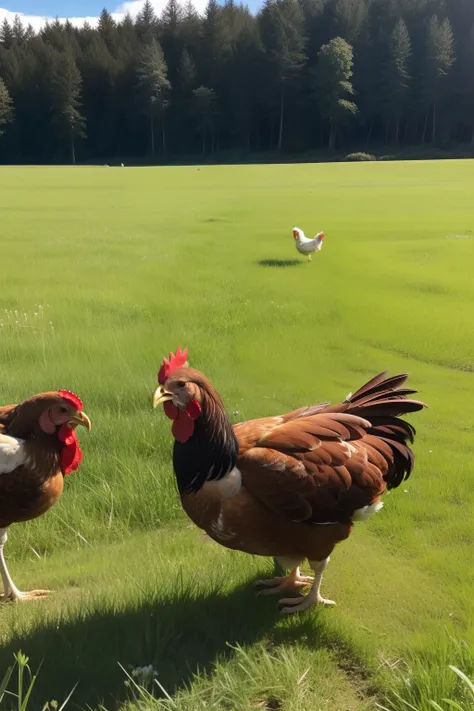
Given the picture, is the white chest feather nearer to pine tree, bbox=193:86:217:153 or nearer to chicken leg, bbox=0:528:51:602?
chicken leg, bbox=0:528:51:602

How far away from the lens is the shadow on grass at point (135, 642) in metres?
2.14

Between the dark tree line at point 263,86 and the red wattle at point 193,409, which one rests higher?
the dark tree line at point 263,86

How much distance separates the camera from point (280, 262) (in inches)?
349

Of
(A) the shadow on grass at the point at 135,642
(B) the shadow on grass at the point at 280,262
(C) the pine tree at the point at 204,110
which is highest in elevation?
(C) the pine tree at the point at 204,110

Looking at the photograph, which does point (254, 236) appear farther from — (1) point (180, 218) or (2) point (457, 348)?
(2) point (457, 348)

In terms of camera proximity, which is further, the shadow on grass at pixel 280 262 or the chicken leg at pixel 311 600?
the shadow on grass at pixel 280 262

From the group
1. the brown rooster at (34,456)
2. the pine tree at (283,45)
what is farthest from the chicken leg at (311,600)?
the pine tree at (283,45)

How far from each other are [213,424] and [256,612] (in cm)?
90

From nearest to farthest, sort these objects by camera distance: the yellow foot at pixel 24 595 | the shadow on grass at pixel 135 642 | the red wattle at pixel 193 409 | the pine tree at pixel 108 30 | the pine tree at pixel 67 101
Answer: the shadow on grass at pixel 135 642 < the red wattle at pixel 193 409 < the yellow foot at pixel 24 595 < the pine tree at pixel 67 101 < the pine tree at pixel 108 30

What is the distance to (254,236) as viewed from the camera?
35.6 feet

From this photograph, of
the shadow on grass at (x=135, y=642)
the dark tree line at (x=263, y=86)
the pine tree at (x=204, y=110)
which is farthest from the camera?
the pine tree at (x=204, y=110)

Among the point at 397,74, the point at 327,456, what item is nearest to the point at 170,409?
the point at 327,456

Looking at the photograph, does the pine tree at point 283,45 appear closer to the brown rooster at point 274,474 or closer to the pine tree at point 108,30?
the pine tree at point 108,30

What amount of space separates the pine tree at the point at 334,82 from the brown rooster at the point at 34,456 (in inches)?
2153
